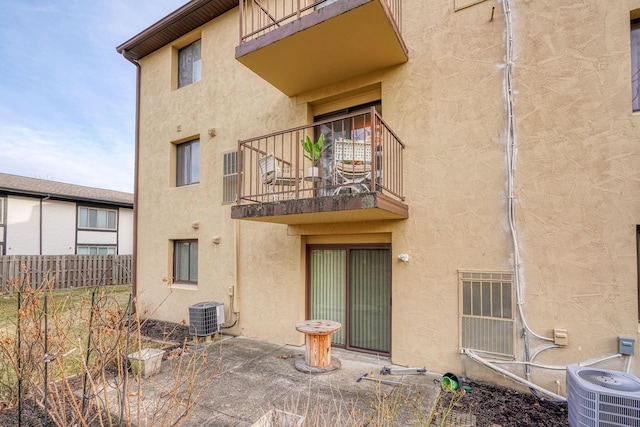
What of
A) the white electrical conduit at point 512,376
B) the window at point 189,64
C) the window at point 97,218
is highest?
the window at point 189,64

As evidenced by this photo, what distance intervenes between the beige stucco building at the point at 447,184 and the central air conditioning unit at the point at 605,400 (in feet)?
2.96

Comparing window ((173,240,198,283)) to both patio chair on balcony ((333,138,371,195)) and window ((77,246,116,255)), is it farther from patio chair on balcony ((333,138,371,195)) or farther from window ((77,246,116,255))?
window ((77,246,116,255))

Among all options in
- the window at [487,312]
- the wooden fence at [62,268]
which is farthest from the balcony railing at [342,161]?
the wooden fence at [62,268]

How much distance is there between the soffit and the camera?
807cm

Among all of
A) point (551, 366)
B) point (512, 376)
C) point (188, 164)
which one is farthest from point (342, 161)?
point (188, 164)

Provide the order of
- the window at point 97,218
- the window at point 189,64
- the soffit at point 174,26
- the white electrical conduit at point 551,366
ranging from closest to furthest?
the white electrical conduit at point 551,366 → the soffit at point 174,26 → the window at point 189,64 → the window at point 97,218

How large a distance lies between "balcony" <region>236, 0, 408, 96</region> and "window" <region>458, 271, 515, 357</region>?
4.02 metres

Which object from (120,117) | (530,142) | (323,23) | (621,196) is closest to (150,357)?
(323,23)

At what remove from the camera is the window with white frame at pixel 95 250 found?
18.8 m

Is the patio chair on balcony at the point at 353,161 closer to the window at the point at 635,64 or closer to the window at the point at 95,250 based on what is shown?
the window at the point at 635,64

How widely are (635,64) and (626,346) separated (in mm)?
3768

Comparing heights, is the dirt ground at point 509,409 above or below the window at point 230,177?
below

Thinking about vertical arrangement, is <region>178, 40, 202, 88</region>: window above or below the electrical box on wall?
above

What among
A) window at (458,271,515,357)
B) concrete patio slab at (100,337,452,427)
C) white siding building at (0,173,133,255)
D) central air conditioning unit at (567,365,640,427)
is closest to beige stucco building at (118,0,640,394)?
window at (458,271,515,357)
